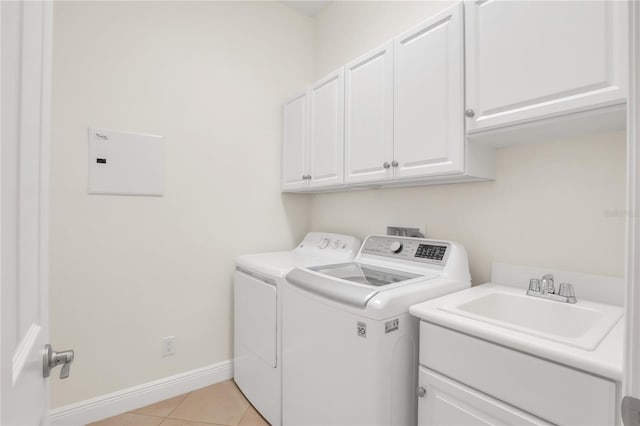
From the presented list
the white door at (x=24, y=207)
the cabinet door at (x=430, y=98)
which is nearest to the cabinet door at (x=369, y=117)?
the cabinet door at (x=430, y=98)

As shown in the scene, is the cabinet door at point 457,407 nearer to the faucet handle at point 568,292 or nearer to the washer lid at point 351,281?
the washer lid at point 351,281

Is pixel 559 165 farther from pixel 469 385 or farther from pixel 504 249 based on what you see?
pixel 469 385

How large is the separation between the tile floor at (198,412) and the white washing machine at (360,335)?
39 centimetres

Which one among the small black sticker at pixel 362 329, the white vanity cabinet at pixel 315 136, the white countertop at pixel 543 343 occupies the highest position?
the white vanity cabinet at pixel 315 136

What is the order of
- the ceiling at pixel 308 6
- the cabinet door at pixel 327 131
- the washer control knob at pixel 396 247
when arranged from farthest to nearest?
the ceiling at pixel 308 6 → the cabinet door at pixel 327 131 → the washer control knob at pixel 396 247

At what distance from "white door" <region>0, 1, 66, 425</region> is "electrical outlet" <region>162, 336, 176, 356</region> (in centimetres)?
143

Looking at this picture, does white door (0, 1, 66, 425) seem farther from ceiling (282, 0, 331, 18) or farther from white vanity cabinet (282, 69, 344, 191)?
ceiling (282, 0, 331, 18)

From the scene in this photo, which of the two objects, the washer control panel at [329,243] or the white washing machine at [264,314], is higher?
the washer control panel at [329,243]

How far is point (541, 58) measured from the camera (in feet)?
3.74

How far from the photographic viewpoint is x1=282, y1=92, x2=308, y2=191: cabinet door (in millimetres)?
2283

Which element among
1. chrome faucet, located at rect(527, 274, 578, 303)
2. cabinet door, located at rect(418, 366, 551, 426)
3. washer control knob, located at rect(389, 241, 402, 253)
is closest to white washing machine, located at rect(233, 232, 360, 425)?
washer control knob, located at rect(389, 241, 402, 253)

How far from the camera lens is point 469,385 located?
1031mm

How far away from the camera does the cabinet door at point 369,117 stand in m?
1.69

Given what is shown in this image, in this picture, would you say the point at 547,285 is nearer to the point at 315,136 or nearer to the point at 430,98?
the point at 430,98
